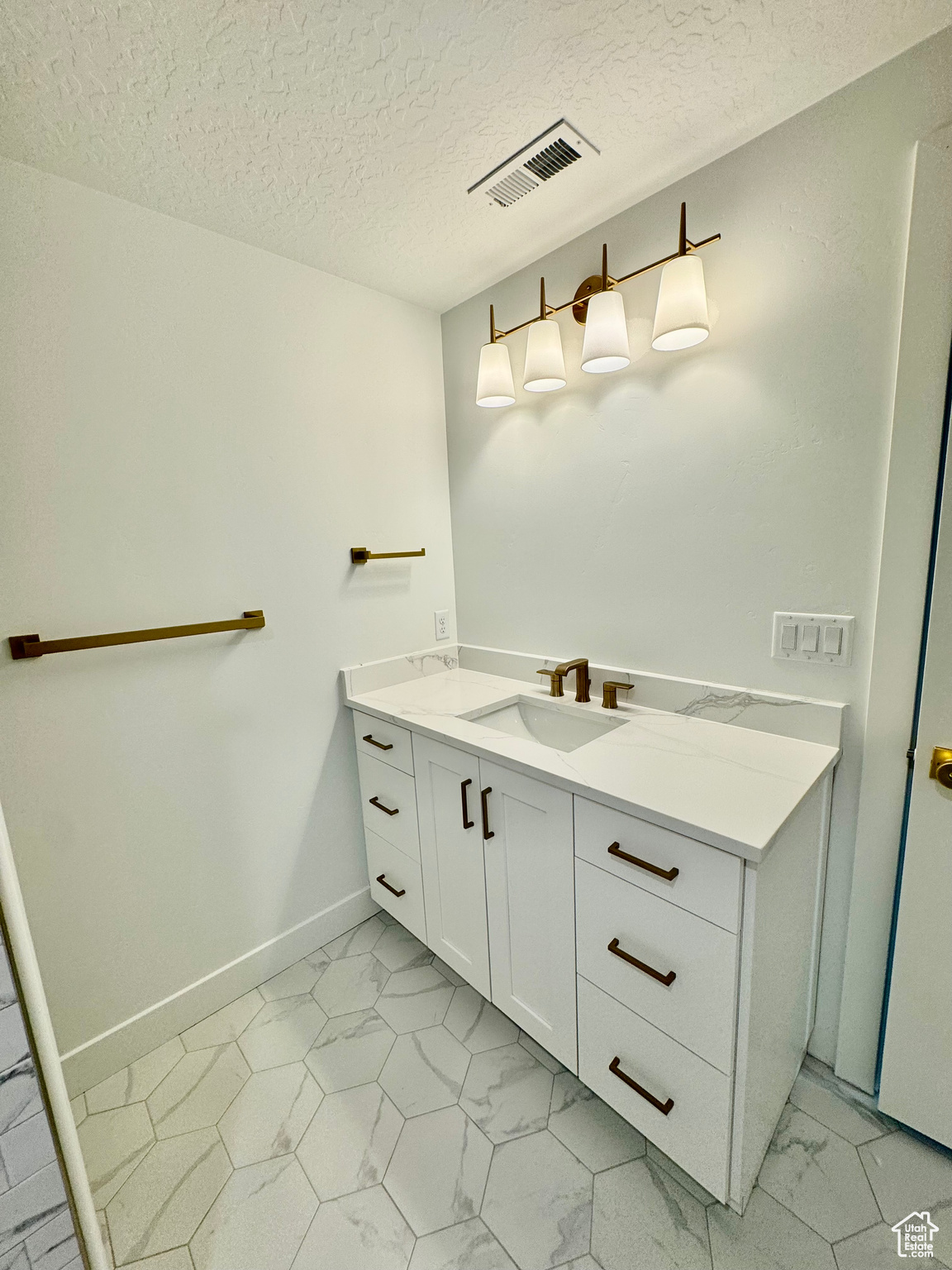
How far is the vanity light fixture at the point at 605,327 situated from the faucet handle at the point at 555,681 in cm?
82

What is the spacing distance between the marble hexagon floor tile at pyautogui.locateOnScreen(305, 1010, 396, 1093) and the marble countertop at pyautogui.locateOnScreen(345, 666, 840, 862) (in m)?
0.84

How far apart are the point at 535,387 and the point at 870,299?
0.76 m

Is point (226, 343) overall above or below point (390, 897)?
above

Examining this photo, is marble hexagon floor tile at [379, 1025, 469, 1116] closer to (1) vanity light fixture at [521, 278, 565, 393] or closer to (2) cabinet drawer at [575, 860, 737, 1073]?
(2) cabinet drawer at [575, 860, 737, 1073]

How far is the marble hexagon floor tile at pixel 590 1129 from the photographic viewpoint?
1134mm

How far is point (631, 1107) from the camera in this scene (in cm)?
109

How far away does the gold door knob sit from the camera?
1.00m

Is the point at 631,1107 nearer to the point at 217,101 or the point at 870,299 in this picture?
the point at 870,299

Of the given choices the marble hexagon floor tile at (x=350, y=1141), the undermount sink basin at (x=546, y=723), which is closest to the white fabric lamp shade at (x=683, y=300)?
the undermount sink basin at (x=546, y=723)

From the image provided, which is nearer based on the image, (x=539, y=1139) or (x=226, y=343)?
(x=539, y=1139)

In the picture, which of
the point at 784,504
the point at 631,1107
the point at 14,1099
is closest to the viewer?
the point at 14,1099

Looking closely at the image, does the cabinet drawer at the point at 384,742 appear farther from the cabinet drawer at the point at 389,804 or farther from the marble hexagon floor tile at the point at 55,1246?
the marble hexagon floor tile at the point at 55,1246

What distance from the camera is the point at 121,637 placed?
4.05 ft

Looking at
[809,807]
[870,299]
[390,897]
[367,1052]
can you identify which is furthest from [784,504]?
[367,1052]
